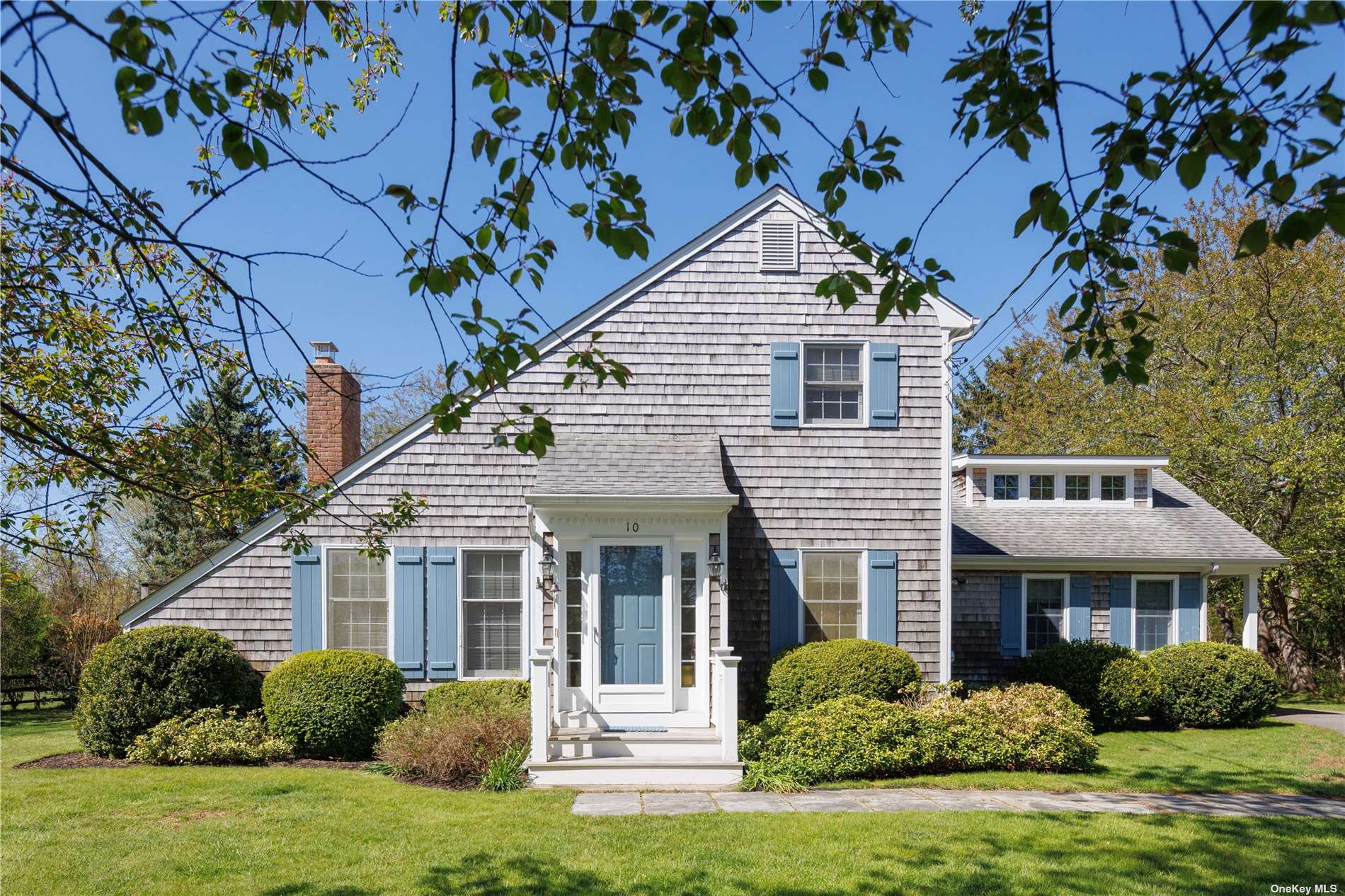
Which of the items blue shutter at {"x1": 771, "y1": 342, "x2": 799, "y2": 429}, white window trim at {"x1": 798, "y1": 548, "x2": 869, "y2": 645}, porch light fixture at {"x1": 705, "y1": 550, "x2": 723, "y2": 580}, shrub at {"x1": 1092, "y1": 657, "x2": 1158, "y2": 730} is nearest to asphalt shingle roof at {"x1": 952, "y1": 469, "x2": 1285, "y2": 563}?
shrub at {"x1": 1092, "y1": 657, "x2": 1158, "y2": 730}

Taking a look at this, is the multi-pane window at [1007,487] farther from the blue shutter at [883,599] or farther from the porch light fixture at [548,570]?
the porch light fixture at [548,570]

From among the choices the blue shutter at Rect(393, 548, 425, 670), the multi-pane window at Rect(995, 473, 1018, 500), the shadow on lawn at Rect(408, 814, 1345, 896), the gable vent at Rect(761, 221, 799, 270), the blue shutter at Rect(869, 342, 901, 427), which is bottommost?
the shadow on lawn at Rect(408, 814, 1345, 896)

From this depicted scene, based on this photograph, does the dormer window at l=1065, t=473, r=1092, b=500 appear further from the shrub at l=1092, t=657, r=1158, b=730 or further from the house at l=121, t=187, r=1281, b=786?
the house at l=121, t=187, r=1281, b=786

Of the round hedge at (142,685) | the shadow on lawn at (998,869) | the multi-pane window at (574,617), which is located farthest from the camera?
the multi-pane window at (574,617)

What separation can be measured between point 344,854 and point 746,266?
27.6 ft

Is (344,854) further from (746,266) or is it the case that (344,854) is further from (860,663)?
(746,266)

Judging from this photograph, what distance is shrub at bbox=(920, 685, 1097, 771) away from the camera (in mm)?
9234

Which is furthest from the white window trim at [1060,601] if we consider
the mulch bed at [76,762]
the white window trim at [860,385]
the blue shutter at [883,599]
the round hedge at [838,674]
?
the mulch bed at [76,762]

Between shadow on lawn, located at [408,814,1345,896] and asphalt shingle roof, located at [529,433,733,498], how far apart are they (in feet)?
14.2

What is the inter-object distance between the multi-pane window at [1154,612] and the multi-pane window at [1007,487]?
274 cm

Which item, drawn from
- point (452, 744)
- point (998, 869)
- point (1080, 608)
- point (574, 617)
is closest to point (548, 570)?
point (574, 617)

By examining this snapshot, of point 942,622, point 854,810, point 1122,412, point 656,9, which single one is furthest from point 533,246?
point 1122,412

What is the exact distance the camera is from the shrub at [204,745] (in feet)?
31.3

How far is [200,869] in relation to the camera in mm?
5926
